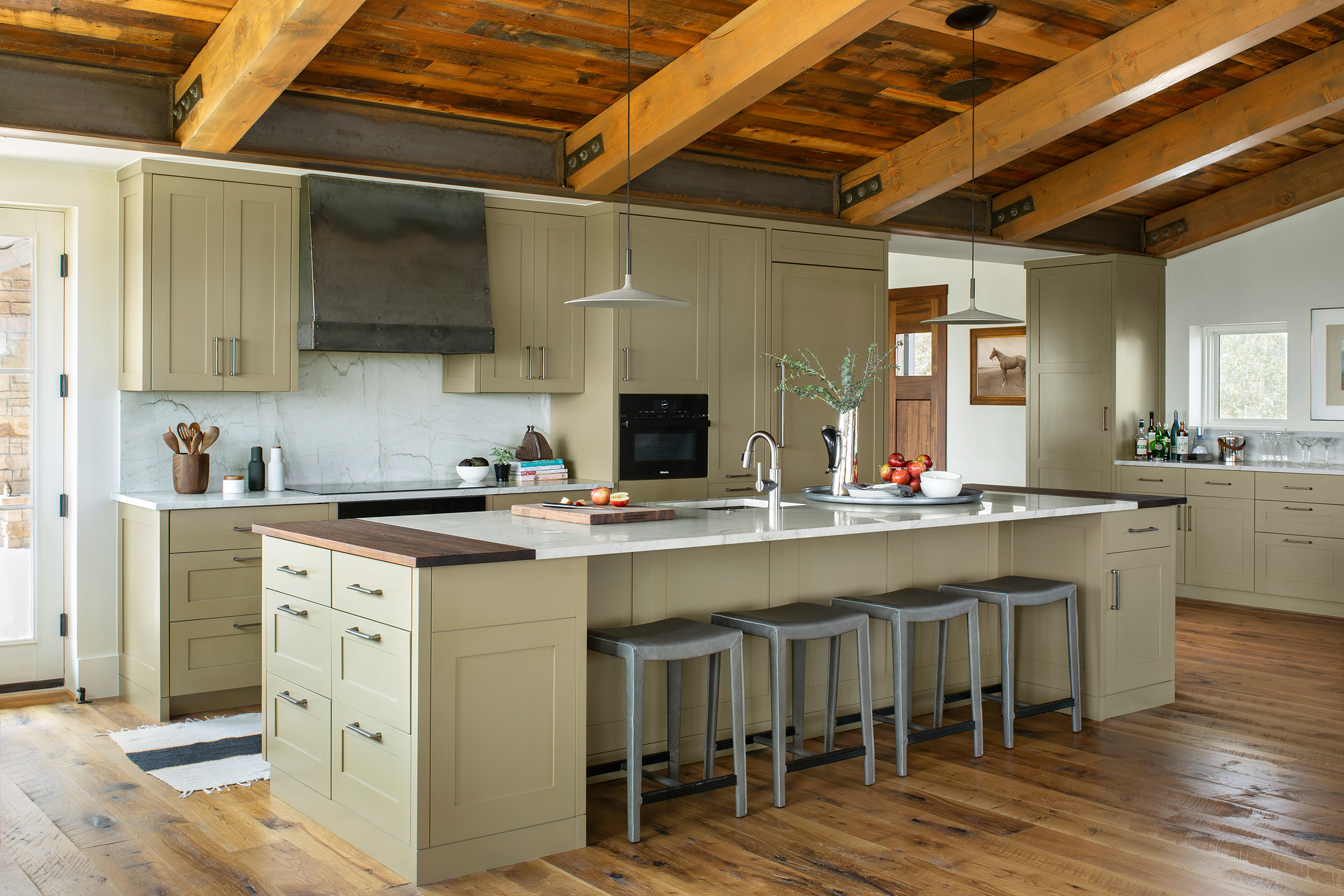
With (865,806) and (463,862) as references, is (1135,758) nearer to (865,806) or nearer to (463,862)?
(865,806)

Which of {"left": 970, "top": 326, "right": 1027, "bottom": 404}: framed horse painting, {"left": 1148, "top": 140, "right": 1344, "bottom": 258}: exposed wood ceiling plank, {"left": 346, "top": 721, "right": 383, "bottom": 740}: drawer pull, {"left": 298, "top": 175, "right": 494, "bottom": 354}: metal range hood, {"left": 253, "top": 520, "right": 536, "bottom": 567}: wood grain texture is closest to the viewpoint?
{"left": 253, "top": 520, "right": 536, "bottom": 567}: wood grain texture

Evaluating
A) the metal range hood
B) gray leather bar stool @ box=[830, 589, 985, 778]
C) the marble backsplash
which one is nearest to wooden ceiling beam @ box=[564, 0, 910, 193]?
the metal range hood

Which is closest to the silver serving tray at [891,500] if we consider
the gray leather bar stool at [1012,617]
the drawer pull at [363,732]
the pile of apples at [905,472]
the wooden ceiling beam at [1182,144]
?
the pile of apples at [905,472]

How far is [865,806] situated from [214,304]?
3.36 m

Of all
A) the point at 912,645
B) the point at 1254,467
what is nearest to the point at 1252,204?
the point at 1254,467

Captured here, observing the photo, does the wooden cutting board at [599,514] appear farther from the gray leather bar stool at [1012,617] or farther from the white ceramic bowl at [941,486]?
the gray leather bar stool at [1012,617]

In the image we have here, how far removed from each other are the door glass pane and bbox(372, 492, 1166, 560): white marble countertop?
2106mm

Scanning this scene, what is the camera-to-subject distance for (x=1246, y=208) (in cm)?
732

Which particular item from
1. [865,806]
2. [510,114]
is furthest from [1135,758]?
[510,114]

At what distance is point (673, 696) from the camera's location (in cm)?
365

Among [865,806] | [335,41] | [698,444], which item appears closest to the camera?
[865,806]

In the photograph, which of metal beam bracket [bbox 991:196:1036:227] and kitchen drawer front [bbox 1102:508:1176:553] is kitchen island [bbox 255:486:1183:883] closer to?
kitchen drawer front [bbox 1102:508:1176:553]

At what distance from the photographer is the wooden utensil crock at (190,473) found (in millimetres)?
4832

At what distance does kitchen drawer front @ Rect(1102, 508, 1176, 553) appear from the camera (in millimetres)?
4539
